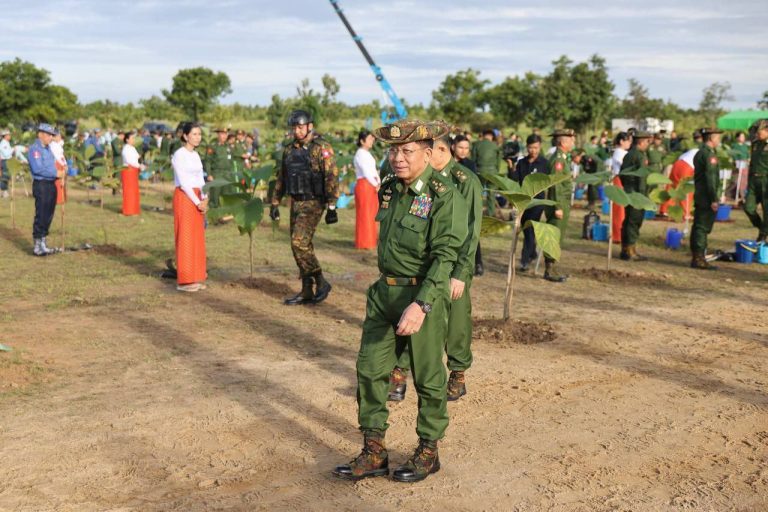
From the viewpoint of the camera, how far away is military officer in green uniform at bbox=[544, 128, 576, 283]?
33.3ft

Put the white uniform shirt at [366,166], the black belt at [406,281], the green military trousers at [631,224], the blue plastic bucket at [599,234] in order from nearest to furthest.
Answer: the black belt at [406,281], the green military trousers at [631,224], the white uniform shirt at [366,166], the blue plastic bucket at [599,234]

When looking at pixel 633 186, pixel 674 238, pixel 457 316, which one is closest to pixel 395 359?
pixel 457 316

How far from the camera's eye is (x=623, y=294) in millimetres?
10086

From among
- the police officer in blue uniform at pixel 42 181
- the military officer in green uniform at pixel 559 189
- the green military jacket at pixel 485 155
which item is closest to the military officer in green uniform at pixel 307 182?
the military officer in green uniform at pixel 559 189

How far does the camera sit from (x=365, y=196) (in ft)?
44.1

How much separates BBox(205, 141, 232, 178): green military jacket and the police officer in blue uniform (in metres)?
5.03

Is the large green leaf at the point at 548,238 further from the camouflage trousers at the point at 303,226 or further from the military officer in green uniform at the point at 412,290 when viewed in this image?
the military officer in green uniform at the point at 412,290

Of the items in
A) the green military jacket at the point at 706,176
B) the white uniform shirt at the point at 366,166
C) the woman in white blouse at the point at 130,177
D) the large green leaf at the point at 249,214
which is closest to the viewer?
the large green leaf at the point at 249,214

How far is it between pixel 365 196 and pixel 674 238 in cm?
531

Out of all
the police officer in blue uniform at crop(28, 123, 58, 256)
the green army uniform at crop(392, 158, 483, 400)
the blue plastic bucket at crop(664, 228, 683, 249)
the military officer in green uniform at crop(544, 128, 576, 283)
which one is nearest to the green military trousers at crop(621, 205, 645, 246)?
the blue plastic bucket at crop(664, 228, 683, 249)

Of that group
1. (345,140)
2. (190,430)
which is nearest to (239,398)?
(190,430)

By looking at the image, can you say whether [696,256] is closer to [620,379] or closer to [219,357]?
[620,379]

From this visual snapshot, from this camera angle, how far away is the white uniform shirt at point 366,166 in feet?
42.6

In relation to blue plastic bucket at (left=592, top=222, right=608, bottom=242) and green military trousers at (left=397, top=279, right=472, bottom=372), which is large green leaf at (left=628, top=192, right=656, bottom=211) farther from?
green military trousers at (left=397, top=279, right=472, bottom=372)
